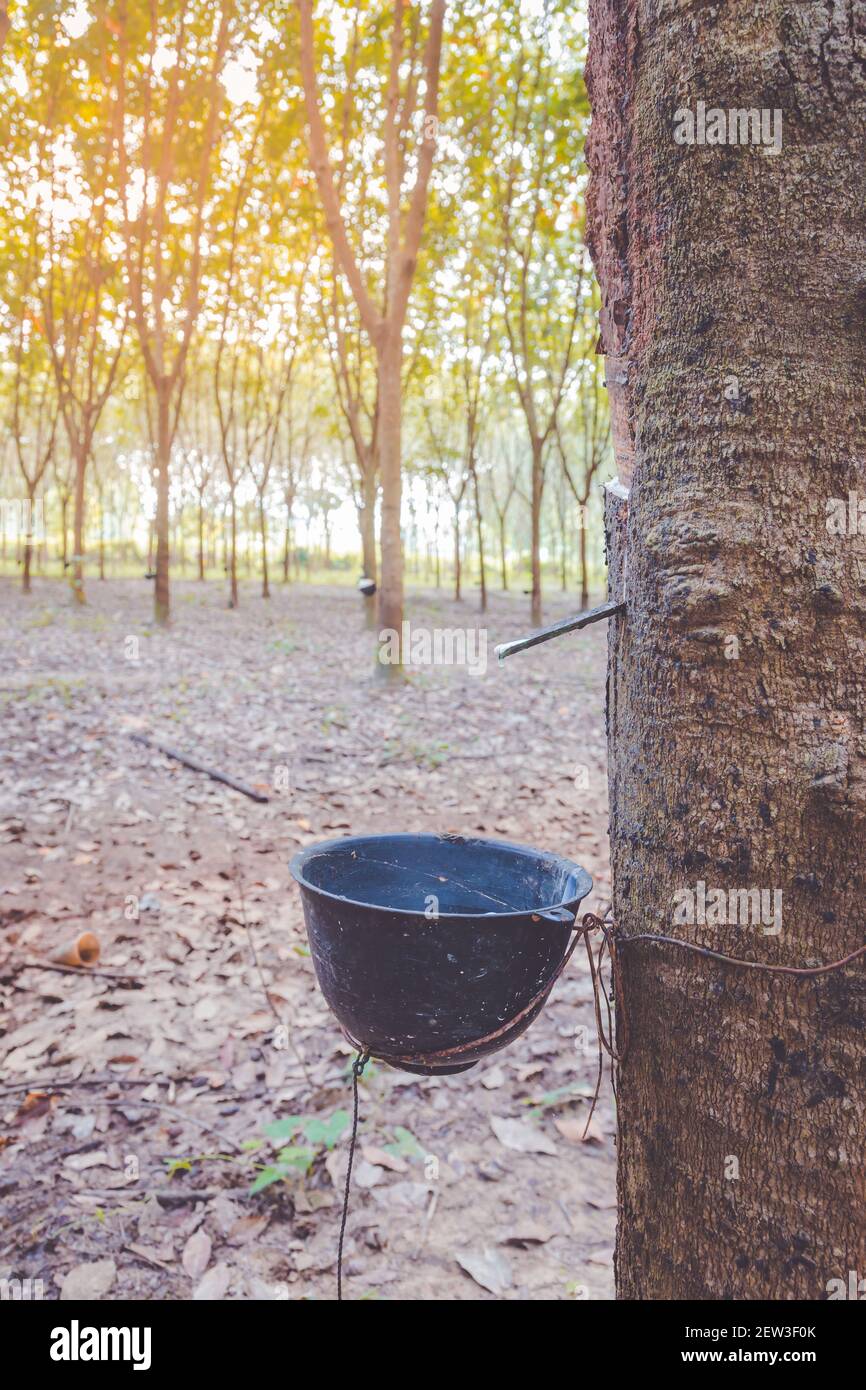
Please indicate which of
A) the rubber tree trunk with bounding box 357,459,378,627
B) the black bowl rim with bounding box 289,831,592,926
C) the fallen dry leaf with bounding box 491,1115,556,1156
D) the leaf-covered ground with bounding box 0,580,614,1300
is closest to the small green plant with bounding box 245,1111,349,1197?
the leaf-covered ground with bounding box 0,580,614,1300

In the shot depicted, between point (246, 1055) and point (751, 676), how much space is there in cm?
256

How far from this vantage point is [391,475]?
8.60m

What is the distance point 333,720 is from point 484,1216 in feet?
17.8

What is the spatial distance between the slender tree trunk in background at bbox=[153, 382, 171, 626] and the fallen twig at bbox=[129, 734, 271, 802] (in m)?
5.98

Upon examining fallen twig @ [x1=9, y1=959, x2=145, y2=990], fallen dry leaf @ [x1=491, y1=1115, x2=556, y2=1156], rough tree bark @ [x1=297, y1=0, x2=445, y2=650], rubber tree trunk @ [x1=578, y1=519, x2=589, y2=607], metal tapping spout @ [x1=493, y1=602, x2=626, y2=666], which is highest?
rough tree bark @ [x1=297, y1=0, x2=445, y2=650]

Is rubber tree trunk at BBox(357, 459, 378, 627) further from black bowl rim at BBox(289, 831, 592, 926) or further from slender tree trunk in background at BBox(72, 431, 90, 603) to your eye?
black bowl rim at BBox(289, 831, 592, 926)

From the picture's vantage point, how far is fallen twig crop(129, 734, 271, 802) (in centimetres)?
552

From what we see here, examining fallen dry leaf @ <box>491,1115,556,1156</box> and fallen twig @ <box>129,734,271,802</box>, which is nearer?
fallen dry leaf @ <box>491,1115,556,1156</box>

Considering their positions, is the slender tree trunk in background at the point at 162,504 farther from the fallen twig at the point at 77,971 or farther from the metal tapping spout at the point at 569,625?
the metal tapping spout at the point at 569,625

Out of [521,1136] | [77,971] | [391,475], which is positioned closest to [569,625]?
[521,1136]

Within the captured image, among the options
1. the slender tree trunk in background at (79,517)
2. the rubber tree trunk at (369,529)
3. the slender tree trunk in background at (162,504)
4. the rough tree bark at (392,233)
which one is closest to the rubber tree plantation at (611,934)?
the rough tree bark at (392,233)

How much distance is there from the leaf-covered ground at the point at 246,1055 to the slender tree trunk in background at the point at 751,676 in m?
1.19
